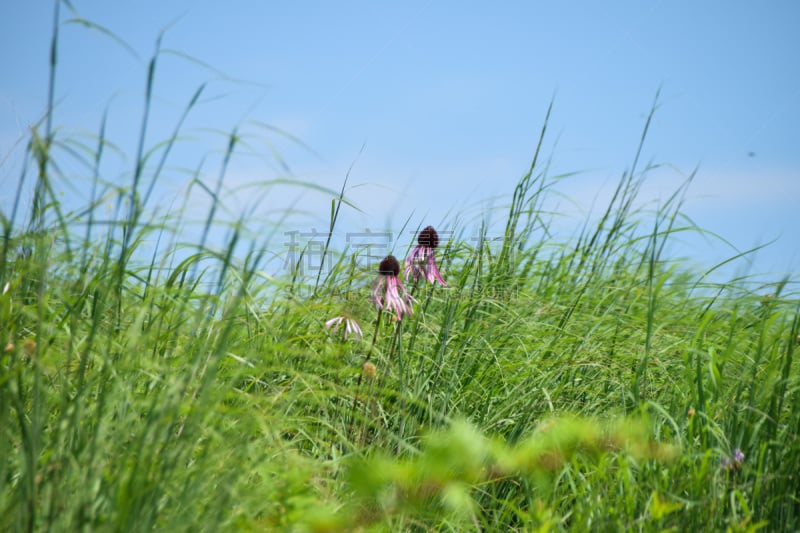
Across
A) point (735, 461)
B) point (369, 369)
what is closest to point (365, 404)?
point (369, 369)

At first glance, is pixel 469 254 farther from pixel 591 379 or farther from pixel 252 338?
pixel 252 338

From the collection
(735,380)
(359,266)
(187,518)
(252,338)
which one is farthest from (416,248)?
(187,518)

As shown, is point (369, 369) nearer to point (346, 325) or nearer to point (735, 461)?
point (346, 325)

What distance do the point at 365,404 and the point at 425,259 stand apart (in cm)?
69

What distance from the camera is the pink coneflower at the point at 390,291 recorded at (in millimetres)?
2365

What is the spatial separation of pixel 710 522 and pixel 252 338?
1.55 meters

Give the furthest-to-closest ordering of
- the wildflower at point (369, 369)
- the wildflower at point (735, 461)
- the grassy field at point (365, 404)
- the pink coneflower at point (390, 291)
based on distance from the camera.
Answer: the pink coneflower at point (390, 291) < the wildflower at point (369, 369) < the wildflower at point (735, 461) < the grassy field at point (365, 404)

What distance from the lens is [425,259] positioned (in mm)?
2777

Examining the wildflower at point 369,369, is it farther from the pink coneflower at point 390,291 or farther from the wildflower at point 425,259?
the wildflower at point 425,259

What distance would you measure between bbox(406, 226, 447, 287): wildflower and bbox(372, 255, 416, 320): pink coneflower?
0.25 meters

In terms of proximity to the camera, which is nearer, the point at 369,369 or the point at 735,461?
the point at 735,461

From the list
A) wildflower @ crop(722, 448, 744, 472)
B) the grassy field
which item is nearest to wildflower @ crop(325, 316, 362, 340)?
the grassy field

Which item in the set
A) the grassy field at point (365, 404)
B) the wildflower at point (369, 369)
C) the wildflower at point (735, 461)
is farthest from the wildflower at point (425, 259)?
the wildflower at point (735, 461)

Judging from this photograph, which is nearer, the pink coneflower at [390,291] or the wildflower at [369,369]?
the wildflower at [369,369]
